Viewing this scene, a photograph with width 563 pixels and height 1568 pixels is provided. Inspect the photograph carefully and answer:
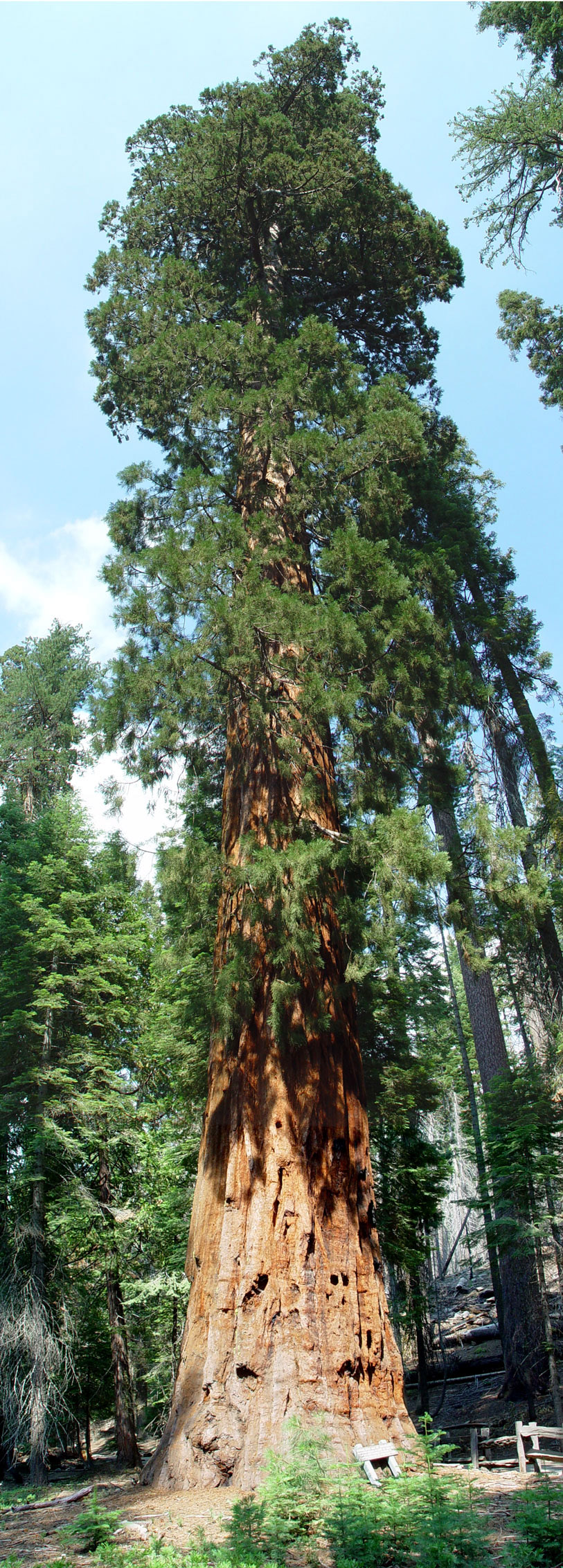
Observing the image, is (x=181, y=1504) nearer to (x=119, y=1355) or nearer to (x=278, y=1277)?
(x=278, y=1277)

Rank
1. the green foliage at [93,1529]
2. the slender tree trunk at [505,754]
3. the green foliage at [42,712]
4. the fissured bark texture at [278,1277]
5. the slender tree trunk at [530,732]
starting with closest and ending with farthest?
the green foliage at [93,1529] → the fissured bark texture at [278,1277] → the slender tree trunk at [530,732] → the slender tree trunk at [505,754] → the green foliage at [42,712]

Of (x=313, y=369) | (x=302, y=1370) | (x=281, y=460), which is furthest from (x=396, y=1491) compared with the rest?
(x=313, y=369)

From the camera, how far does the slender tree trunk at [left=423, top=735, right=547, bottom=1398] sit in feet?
27.7

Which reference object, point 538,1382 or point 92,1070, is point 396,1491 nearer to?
point 538,1382

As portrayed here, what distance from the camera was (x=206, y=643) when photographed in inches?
253

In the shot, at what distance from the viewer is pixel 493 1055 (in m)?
11.8

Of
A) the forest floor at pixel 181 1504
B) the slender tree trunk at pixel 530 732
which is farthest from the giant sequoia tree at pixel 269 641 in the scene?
the slender tree trunk at pixel 530 732

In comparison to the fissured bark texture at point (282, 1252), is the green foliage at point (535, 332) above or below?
above

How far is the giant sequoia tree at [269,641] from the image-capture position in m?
5.48

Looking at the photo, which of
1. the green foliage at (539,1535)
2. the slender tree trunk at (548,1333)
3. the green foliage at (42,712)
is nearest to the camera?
the green foliage at (539,1535)

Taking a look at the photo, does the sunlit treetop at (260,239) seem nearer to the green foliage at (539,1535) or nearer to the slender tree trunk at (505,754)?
the slender tree trunk at (505,754)

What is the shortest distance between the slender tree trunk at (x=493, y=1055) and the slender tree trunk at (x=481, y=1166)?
21 cm

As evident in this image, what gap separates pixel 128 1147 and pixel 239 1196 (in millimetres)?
9434

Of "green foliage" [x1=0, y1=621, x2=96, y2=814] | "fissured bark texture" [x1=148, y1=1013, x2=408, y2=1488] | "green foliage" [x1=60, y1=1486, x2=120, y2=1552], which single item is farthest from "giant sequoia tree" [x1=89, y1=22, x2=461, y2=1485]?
"green foliage" [x1=0, y1=621, x2=96, y2=814]
